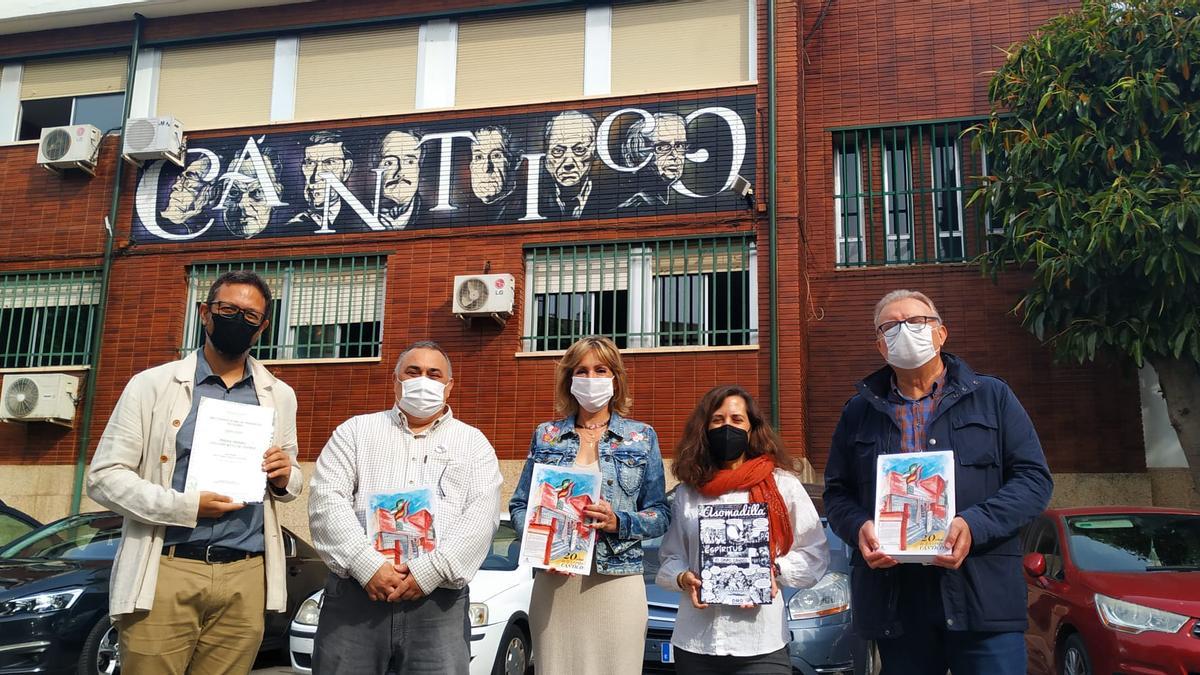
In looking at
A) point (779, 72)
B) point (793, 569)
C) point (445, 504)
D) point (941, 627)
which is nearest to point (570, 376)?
point (445, 504)

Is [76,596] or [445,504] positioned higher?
[445,504]

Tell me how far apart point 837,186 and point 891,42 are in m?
2.10

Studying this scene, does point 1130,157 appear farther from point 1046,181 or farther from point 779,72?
point 779,72

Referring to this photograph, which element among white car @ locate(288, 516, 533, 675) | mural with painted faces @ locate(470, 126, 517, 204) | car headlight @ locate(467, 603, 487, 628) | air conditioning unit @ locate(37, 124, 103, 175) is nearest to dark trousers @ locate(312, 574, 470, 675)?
white car @ locate(288, 516, 533, 675)

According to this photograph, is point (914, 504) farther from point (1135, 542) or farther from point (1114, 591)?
point (1135, 542)

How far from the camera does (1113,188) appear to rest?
9.84 metres

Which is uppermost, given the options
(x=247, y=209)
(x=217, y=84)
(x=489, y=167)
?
(x=217, y=84)

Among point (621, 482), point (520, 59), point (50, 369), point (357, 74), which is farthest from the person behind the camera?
point (357, 74)

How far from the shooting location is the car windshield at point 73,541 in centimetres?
788

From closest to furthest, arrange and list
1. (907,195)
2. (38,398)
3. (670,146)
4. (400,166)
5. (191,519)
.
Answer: (191,519)
(670,146)
(907,195)
(38,398)
(400,166)

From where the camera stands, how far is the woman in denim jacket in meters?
4.02

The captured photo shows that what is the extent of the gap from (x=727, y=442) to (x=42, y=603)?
5351mm

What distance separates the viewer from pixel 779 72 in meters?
12.6

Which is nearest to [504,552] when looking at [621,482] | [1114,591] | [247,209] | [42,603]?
[42,603]
